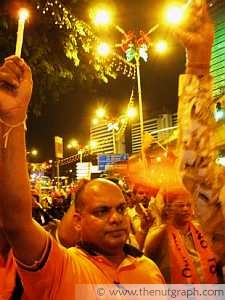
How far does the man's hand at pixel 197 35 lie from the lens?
8.35 feet

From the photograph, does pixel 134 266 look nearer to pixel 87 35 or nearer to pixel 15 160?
pixel 15 160

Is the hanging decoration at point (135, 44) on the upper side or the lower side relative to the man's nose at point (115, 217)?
upper

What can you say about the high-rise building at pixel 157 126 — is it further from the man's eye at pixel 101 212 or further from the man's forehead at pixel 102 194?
the man's eye at pixel 101 212

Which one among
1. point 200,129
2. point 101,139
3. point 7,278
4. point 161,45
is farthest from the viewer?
point 101,139

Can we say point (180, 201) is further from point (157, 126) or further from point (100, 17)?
point (157, 126)

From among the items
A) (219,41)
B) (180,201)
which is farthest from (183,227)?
(219,41)

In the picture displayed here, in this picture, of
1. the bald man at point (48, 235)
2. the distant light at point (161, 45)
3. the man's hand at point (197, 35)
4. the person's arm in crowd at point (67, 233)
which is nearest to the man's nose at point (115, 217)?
the bald man at point (48, 235)

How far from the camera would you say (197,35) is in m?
2.55

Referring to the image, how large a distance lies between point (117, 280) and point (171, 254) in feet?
3.67

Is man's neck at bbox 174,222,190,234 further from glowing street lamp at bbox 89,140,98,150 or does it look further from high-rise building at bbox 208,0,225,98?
glowing street lamp at bbox 89,140,98,150

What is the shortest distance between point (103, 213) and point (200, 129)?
2.19ft

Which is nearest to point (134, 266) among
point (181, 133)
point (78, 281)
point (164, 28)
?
point (78, 281)

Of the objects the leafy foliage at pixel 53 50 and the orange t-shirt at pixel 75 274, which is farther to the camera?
the leafy foliage at pixel 53 50

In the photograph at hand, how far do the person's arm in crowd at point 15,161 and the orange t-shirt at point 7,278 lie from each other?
1.11m
